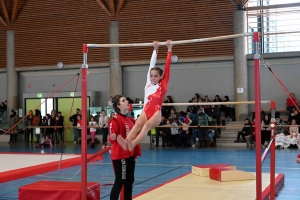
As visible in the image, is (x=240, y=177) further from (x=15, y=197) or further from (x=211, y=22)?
(x=211, y=22)

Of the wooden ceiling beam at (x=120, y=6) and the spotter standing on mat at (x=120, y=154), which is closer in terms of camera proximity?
the spotter standing on mat at (x=120, y=154)

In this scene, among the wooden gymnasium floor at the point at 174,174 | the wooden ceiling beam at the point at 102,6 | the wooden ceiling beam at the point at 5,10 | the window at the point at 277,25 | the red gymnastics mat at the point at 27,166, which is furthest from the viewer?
the wooden ceiling beam at the point at 5,10

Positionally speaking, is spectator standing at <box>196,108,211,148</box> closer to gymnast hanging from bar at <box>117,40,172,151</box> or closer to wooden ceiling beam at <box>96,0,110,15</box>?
wooden ceiling beam at <box>96,0,110,15</box>

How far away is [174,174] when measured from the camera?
30.7 ft

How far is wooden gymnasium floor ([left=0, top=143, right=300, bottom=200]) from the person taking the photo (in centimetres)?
660

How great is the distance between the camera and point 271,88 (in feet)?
60.3

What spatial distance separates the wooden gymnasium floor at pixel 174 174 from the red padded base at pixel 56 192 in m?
0.94

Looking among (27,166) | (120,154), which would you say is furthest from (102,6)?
(120,154)

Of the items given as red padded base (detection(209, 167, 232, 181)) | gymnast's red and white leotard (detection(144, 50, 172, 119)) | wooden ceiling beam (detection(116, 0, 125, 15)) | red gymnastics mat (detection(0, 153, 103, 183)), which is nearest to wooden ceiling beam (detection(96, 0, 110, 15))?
wooden ceiling beam (detection(116, 0, 125, 15))

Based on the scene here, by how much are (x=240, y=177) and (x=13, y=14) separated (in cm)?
1742

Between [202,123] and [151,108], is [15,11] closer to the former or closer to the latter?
[202,123]

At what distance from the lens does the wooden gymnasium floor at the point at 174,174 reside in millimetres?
6598

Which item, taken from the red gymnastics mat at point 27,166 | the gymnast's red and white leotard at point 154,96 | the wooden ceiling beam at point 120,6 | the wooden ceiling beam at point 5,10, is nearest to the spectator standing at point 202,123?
the red gymnastics mat at point 27,166

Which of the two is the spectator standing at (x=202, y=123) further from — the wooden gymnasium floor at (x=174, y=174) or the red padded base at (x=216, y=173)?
the red padded base at (x=216, y=173)
